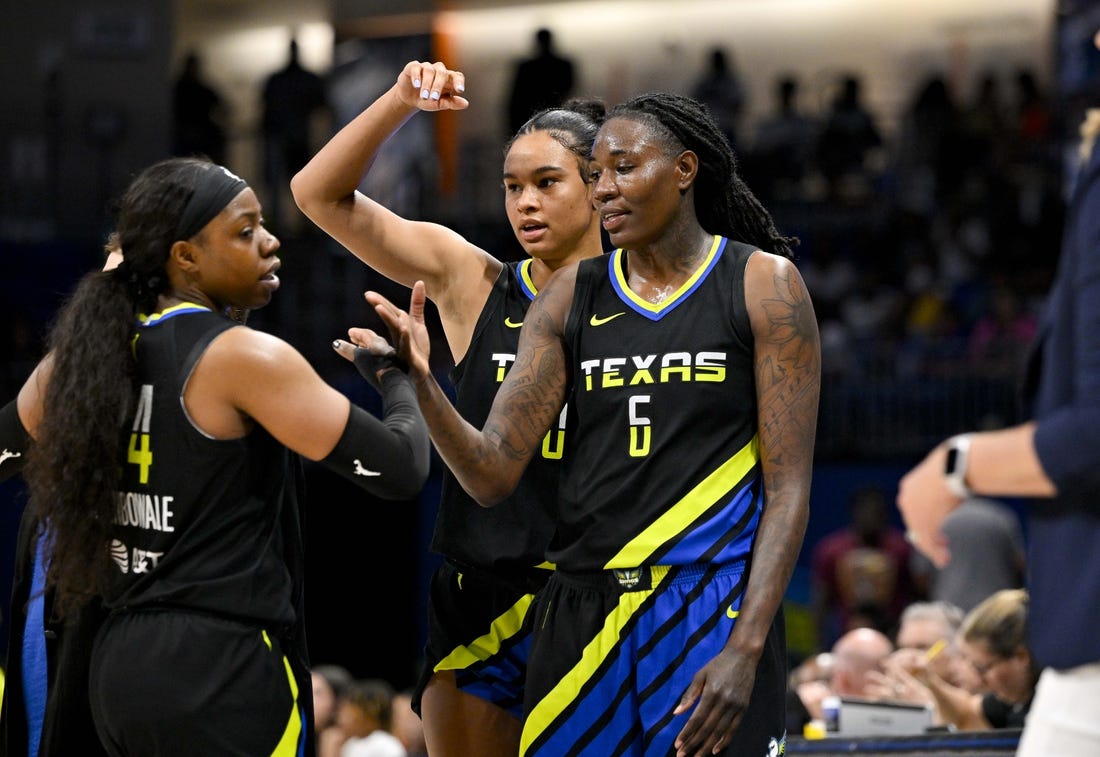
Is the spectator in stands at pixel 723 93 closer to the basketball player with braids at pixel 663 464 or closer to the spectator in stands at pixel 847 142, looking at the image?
the spectator in stands at pixel 847 142

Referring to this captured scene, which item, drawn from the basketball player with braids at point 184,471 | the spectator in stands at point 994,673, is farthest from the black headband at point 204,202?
the spectator in stands at point 994,673

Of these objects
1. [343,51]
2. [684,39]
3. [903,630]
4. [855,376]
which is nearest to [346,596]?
[855,376]

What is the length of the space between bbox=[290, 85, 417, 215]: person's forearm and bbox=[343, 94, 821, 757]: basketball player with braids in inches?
29.3

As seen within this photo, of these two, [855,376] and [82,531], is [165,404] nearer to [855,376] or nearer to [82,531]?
[82,531]

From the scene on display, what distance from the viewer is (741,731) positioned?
10.2ft

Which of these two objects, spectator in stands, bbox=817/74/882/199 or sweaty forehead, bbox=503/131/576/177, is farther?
spectator in stands, bbox=817/74/882/199

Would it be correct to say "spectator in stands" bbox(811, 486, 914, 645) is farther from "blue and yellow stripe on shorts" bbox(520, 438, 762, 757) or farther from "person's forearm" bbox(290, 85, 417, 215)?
"blue and yellow stripe on shorts" bbox(520, 438, 762, 757)

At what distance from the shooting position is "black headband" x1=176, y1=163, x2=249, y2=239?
308 centimetres

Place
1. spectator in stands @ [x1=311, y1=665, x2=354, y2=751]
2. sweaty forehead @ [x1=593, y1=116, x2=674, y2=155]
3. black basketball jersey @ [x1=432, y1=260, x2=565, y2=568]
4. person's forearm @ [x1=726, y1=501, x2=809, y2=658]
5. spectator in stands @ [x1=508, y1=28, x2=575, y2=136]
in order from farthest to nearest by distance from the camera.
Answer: spectator in stands @ [x1=508, y1=28, x2=575, y2=136] < spectator in stands @ [x1=311, y1=665, x2=354, y2=751] < black basketball jersey @ [x1=432, y1=260, x2=565, y2=568] < sweaty forehead @ [x1=593, y1=116, x2=674, y2=155] < person's forearm @ [x1=726, y1=501, x2=809, y2=658]

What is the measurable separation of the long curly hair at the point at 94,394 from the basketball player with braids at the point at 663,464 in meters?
0.46

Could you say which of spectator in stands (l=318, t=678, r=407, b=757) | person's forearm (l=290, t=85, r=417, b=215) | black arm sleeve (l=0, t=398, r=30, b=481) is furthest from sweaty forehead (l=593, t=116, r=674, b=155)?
spectator in stands (l=318, t=678, r=407, b=757)

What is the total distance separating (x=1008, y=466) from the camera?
92.6 inches

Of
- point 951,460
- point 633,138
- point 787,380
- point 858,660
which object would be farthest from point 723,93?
point 951,460

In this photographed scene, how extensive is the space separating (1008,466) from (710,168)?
1.29 metres
